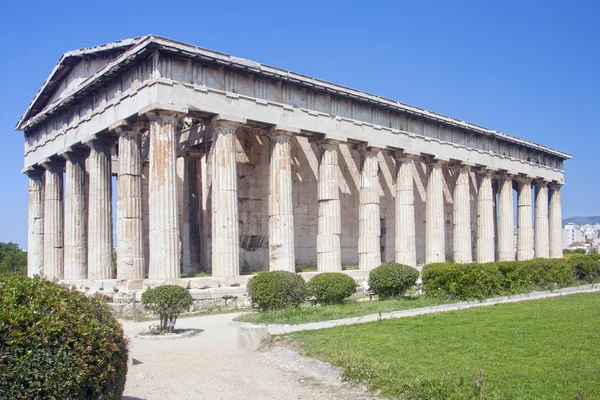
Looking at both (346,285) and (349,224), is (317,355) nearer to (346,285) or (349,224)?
(346,285)

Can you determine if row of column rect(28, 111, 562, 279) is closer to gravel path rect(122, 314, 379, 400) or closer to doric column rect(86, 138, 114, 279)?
doric column rect(86, 138, 114, 279)

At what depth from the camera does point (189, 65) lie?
22078mm

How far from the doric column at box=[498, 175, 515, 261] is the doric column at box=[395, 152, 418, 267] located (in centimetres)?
1131

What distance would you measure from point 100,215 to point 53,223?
20.9 ft

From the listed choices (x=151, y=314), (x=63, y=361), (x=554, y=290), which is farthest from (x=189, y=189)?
(x=63, y=361)

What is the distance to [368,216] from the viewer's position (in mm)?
28828

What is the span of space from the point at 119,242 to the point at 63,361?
17.6 meters

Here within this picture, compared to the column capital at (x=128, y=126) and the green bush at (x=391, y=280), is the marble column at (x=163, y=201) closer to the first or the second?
the column capital at (x=128, y=126)

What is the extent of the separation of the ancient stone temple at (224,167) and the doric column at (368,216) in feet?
0.23

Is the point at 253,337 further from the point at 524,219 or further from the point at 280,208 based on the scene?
the point at 524,219

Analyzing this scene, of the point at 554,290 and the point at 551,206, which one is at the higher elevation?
the point at 551,206

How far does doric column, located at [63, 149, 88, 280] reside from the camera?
2717 centimetres

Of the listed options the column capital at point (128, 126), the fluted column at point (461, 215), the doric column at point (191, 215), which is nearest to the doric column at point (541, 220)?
the fluted column at point (461, 215)

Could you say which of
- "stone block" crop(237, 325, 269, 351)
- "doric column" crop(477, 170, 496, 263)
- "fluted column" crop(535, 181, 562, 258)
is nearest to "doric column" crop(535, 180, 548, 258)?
"fluted column" crop(535, 181, 562, 258)
